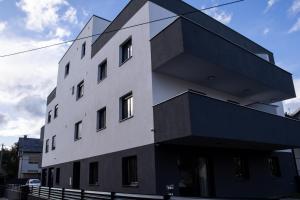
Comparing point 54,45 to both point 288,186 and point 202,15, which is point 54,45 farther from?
point 288,186

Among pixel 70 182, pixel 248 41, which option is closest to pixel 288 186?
pixel 248 41

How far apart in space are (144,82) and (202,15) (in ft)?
19.1

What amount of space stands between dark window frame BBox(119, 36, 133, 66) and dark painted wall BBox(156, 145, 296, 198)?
5052 millimetres

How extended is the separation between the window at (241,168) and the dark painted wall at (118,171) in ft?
15.8

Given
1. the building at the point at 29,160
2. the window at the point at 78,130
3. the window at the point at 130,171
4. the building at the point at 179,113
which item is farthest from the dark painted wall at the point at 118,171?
the building at the point at 29,160

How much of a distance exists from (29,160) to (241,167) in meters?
40.2

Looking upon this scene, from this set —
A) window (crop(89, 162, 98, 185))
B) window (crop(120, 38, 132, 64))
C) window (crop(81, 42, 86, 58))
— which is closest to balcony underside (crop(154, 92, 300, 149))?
window (crop(120, 38, 132, 64))

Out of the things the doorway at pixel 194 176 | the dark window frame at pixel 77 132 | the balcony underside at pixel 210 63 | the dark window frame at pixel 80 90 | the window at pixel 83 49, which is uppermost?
the window at pixel 83 49

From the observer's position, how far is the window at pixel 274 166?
15.8 metres

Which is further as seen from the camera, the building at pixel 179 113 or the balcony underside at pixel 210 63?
the balcony underside at pixel 210 63

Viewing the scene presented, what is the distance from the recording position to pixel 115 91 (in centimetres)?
1354

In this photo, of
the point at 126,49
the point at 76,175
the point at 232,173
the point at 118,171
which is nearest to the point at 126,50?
the point at 126,49

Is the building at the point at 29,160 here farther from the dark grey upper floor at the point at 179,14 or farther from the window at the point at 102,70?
the dark grey upper floor at the point at 179,14

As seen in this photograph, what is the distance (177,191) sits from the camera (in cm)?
1010
